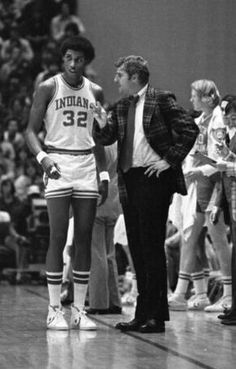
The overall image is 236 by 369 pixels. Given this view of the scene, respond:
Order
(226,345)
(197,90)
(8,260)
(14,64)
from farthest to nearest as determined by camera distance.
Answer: (14,64) < (8,260) < (197,90) < (226,345)

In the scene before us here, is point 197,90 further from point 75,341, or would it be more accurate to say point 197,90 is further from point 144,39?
point 144,39

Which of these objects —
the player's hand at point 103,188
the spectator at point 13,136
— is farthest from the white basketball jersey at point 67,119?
the spectator at point 13,136

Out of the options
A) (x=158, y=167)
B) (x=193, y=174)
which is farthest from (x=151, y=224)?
(x=193, y=174)

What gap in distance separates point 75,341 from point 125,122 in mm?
1335

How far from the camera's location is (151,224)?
18.7 feet

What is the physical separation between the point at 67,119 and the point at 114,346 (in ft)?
4.77

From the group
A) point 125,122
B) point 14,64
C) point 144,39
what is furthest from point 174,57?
point 14,64

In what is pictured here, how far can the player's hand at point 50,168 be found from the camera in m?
5.69

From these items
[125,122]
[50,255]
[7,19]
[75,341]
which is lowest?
[75,341]

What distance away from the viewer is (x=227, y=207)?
670 centimetres

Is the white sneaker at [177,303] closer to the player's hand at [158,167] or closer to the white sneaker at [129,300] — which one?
the white sneaker at [129,300]

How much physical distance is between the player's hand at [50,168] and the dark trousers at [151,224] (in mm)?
417

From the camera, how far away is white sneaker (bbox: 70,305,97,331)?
19.2 ft

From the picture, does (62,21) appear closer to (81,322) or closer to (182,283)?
(182,283)
